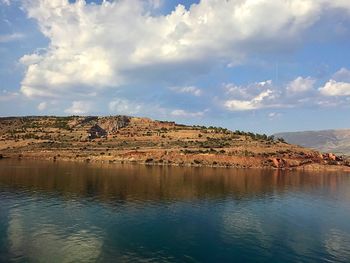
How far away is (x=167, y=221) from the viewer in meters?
62.7

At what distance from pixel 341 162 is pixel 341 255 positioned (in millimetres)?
142222

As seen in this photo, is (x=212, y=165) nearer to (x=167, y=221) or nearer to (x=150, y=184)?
(x=150, y=184)

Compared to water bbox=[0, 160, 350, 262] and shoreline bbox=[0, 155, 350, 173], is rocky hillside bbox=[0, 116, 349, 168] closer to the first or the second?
shoreline bbox=[0, 155, 350, 173]

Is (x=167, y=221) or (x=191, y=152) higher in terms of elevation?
(x=191, y=152)

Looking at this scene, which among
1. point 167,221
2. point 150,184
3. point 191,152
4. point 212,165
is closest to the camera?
point 167,221

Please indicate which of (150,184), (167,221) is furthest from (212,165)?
(167,221)

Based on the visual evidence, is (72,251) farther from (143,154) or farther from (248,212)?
(143,154)

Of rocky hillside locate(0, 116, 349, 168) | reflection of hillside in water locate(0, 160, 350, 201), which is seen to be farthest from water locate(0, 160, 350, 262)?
rocky hillside locate(0, 116, 349, 168)

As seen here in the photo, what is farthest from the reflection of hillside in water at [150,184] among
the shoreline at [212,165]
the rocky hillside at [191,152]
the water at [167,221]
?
the rocky hillside at [191,152]

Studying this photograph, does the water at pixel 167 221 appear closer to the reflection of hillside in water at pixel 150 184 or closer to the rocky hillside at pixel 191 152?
the reflection of hillside in water at pixel 150 184

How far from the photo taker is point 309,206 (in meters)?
81.9

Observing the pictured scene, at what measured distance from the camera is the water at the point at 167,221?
47188mm

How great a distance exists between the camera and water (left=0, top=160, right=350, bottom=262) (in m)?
47.2

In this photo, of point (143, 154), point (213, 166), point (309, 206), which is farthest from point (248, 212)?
point (143, 154)
